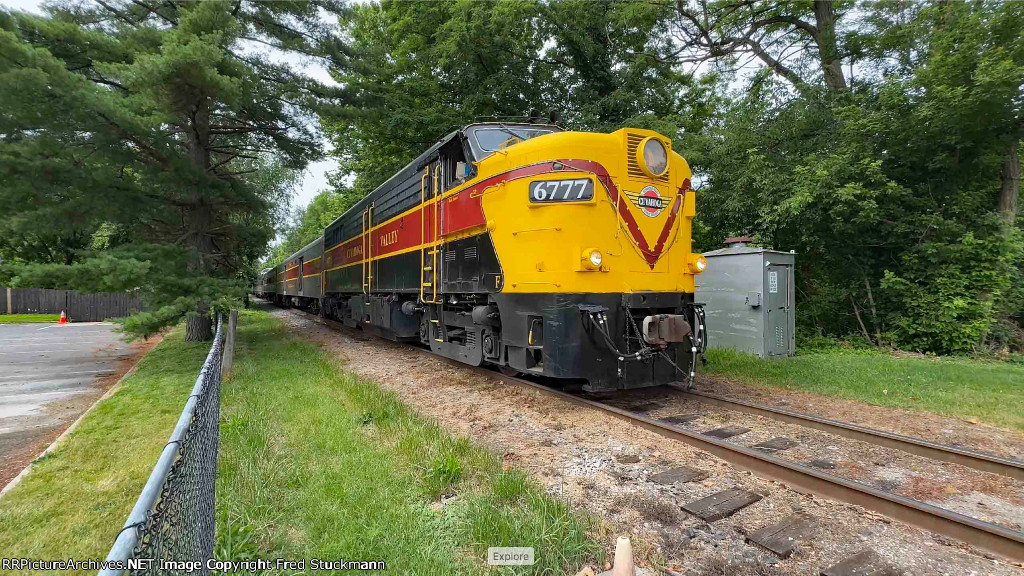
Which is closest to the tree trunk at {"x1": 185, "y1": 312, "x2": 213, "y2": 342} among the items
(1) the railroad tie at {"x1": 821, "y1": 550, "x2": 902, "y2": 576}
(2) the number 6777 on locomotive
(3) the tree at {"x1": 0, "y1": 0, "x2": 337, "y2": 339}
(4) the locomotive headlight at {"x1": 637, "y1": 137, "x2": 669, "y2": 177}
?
(3) the tree at {"x1": 0, "y1": 0, "x2": 337, "y2": 339}

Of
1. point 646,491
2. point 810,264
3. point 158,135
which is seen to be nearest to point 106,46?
point 158,135

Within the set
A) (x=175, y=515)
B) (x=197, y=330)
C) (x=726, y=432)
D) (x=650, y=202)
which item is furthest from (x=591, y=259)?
(x=197, y=330)

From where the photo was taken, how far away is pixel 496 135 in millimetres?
7152

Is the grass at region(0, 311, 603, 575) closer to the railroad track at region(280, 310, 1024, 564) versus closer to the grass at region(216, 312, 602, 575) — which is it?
the grass at region(216, 312, 602, 575)

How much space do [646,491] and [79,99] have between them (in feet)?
31.2

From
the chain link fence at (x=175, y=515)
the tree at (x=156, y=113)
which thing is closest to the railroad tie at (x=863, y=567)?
the chain link fence at (x=175, y=515)

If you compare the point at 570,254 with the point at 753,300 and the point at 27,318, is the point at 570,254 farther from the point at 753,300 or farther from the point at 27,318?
the point at 27,318

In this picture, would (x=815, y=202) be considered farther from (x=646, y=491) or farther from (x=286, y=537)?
(x=286, y=537)

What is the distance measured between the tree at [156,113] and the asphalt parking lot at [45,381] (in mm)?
1608

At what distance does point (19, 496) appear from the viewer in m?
3.83

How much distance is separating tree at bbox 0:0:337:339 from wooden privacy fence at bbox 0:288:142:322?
16.1m

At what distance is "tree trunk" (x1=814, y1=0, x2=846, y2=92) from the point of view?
1348 cm

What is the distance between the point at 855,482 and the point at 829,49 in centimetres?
1413

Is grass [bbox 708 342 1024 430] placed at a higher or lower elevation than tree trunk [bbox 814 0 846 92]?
lower
